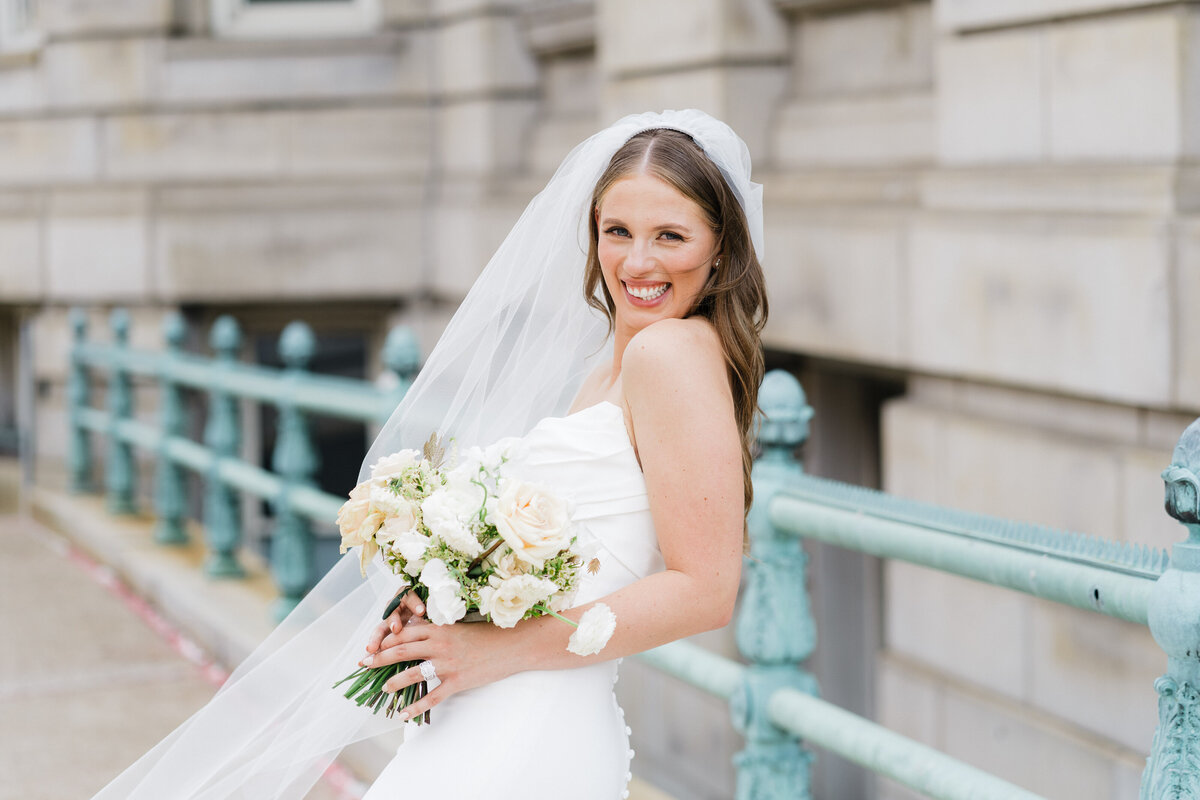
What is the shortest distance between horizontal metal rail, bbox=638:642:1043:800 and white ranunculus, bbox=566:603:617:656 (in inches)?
34.0

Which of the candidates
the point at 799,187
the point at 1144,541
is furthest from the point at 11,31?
the point at 1144,541

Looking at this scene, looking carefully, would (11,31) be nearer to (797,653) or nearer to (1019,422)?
(1019,422)

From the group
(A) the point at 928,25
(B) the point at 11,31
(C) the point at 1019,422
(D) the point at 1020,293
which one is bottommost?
(C) the point at 1019,422

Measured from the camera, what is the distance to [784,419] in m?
3.65

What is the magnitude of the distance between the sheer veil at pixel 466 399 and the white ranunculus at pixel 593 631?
0.53 meters

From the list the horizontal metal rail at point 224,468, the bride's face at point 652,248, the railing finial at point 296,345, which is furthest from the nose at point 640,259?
the railing finial at point 296,345

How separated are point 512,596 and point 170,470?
21.3 feet

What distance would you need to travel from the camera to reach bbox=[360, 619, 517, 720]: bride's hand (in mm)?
2480

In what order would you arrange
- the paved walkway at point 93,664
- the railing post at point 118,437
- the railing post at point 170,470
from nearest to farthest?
1. the paved walkway at point 93,664
2. the railing post at point 170,470
3. the railing post at point 118,437

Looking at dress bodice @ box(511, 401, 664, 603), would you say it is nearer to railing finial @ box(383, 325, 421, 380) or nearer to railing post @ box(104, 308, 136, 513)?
railing finial @ box(383, 325, 421, 380)

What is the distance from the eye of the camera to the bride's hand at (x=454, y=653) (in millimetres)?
2480

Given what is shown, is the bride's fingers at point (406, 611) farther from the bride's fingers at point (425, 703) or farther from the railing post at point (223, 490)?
the railing post at point (223, 490)

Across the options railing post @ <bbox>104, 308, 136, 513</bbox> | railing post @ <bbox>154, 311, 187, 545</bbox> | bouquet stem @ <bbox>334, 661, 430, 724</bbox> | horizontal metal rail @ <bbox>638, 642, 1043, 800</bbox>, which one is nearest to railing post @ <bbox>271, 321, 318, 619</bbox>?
railing post @ <bbox>154, 311, 187, 545</bbox>

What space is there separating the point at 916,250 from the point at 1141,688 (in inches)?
76.9
